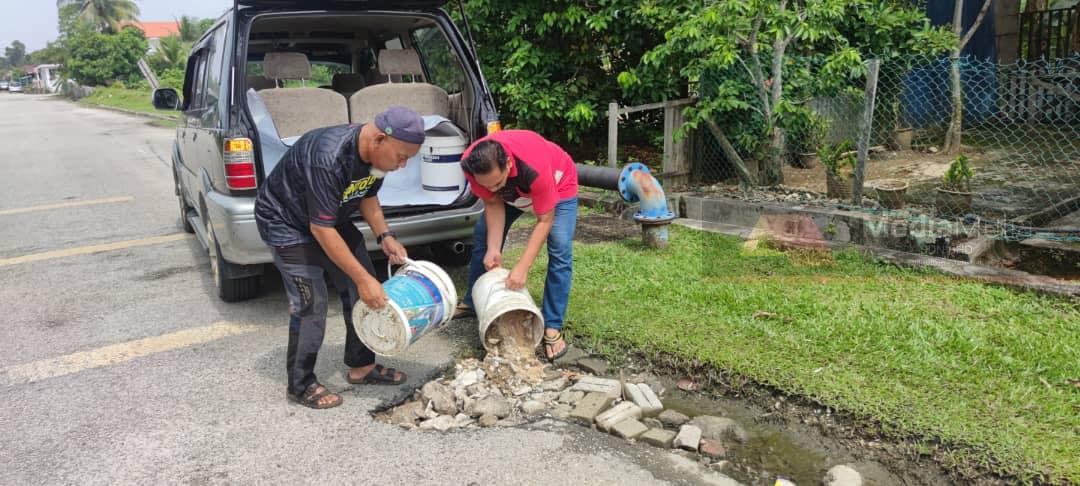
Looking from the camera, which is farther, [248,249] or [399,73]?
[399,73]

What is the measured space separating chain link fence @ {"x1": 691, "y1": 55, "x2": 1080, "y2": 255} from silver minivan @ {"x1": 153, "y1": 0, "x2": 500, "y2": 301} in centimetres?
280

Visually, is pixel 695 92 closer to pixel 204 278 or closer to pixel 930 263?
pixel 930 263

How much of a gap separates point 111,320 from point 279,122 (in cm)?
164

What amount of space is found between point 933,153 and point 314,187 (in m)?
8.15

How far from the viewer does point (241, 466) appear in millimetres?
3041

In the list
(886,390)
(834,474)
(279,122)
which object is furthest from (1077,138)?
(279,122)

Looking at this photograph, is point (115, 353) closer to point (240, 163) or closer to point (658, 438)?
point (240, 163)

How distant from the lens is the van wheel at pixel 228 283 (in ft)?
16.1

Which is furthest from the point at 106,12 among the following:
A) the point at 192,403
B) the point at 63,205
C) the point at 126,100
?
the point at 192,403

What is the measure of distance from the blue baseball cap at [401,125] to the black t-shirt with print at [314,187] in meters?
0.23

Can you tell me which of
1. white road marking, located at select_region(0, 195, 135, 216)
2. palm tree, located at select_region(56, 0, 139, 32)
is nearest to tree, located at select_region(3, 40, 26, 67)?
palm tree, located at select_region(56, 0, 139, 32)

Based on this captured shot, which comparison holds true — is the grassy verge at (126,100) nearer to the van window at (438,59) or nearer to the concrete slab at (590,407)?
the van window at (438,59)

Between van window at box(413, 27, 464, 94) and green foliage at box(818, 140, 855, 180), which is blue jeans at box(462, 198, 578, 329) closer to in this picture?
van window at box(413, 27, 464, 94)

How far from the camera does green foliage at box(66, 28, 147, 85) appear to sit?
47.6 meters
